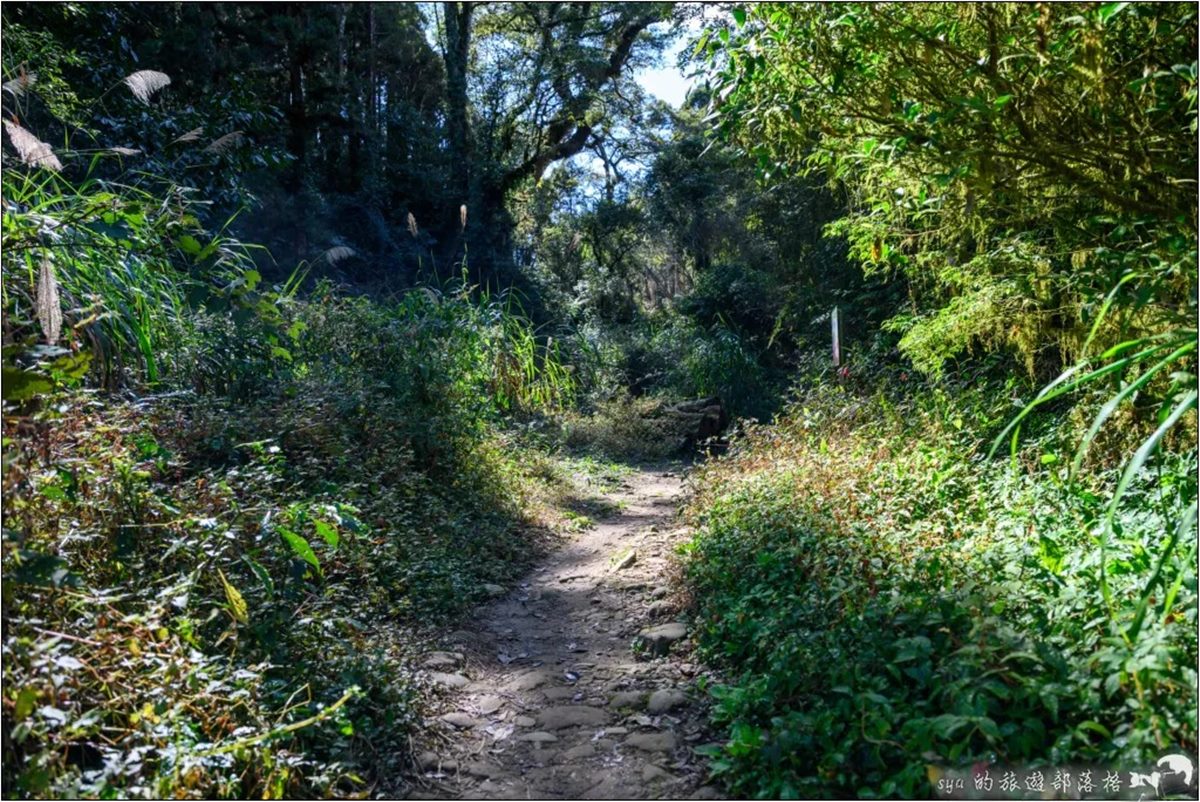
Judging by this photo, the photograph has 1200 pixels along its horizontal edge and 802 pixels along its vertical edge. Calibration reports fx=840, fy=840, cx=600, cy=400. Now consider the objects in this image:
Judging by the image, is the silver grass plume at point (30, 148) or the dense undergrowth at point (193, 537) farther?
the silver grass plume at point (30, 148)

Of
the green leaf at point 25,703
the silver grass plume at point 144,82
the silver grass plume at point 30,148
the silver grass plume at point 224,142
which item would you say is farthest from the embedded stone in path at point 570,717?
the silver grass plume at point 144,82

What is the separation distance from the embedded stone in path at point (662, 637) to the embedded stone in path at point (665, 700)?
0.57 metres

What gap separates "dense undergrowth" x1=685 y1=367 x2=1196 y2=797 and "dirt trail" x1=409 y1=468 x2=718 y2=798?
0.27m

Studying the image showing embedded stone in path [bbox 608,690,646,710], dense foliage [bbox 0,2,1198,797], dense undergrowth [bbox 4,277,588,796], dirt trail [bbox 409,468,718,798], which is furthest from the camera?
embedded stone in path [bbox 608,690,646,710]

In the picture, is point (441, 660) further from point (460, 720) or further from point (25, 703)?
point (25, 703)

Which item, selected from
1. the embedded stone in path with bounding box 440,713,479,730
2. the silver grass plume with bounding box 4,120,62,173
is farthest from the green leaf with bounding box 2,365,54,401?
the embedded stone in path with bounding box 440,713,479,730

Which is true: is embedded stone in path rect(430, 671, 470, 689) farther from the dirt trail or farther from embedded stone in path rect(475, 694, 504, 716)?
embedded stone in path rect(475, 694, 504, 716)

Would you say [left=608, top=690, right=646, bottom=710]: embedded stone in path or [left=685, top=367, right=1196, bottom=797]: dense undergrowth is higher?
[left=685, top=367, right=1196, bottom=797]: dense undergrowth

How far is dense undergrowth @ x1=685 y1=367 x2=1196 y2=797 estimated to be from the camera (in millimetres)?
2623

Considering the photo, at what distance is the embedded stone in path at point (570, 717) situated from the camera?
3812 millimetres

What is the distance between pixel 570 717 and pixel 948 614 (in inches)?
68.3

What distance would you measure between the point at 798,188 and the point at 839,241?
49.1 inches

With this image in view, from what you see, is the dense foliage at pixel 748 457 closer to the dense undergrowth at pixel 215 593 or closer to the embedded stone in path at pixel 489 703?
the dense undergrowth at pixel 215 593

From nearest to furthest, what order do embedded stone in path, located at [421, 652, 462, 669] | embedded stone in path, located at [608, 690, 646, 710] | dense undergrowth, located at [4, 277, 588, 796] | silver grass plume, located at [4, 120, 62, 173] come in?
1. dense undergrowth, located at [4, 277, 588, 796]
2. silver grass plume, located at [4, 120, 62, 173]
3. embedded stone in path, located at [608, 690, 646, 710]
4. embedded stone in path, located at [421, 652, 462, 669]
